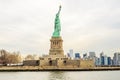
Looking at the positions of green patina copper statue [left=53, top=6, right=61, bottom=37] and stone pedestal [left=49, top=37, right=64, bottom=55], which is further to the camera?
green patina copper statue [left=53, top=6, right=61, bottom=37]

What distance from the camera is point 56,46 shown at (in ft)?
280

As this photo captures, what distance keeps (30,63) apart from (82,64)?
12.4 m

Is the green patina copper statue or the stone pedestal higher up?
the green patina copper statue

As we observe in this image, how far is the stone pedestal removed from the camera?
279 feet

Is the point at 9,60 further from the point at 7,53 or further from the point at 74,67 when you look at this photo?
the point at 74,67

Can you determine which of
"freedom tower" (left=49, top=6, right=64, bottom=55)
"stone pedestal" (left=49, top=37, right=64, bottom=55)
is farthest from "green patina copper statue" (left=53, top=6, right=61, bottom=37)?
"stone pedestal" (left=49, top=37, right=64, bottom=55)

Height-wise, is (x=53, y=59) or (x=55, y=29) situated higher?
(x=55, y=29)

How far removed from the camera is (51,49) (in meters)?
85.3

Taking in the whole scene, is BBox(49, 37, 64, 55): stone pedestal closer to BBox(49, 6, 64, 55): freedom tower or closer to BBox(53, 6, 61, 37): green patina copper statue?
BBox(49, 6, 64, 55): freedom tower

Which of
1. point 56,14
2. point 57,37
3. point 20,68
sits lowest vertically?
point 20,68

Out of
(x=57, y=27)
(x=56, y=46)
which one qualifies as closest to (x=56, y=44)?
(x=56, y=46)

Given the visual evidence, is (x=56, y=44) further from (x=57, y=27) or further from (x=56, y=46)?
(x=57, y=27)

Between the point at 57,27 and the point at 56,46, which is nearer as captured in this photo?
the point at 56,46

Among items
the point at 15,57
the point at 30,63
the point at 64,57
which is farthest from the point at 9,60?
the point at 64,57
